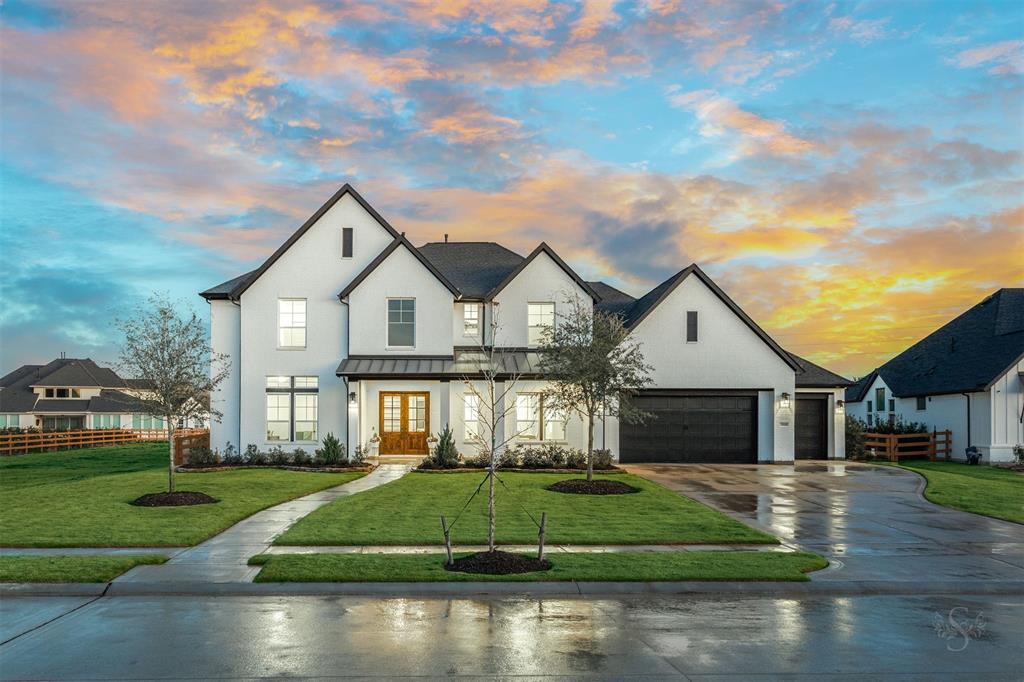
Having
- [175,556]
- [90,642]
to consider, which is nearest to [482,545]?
[175,556]

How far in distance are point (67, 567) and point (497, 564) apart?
6.11 metres

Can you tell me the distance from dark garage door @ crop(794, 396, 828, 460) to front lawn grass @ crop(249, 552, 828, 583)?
2279cm

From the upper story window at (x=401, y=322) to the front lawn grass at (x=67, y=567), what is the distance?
17.8m

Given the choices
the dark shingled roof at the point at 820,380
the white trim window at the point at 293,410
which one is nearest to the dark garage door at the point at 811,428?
the dark shingled roof at the point at 820,380

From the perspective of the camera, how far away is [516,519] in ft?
53.9

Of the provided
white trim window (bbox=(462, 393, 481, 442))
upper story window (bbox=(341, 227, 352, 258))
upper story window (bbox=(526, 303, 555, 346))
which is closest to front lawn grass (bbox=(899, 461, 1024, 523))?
upper story window (bbox=(526, 303, 555, 346))

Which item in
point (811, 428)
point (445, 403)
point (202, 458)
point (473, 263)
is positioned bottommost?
point (202, 458)

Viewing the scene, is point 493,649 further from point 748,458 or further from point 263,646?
point 748,458

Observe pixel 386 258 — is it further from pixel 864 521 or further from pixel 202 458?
pixel 864 521

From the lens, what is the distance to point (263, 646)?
27.5 ft

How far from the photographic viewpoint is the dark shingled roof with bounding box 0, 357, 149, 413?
7662cm

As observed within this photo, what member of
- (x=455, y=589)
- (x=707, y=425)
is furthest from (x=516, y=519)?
(x=707, y=425)

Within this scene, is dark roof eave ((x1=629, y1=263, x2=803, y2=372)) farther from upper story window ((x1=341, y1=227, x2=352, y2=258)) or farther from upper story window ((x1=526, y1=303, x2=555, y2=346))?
upper story window ((x1=341, y1=227, x2=352, y2=258))

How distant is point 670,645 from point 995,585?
579 centimetres
